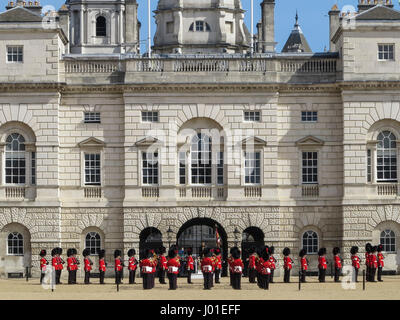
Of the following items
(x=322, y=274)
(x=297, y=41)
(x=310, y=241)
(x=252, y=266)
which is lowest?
(x=322, y=274)

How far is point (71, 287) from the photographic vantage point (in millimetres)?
53906

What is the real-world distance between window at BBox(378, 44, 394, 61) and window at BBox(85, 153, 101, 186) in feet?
42.3

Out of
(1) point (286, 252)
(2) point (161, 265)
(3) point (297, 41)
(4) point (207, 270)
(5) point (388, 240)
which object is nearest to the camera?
(4) point (207, 270)

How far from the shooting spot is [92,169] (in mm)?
61750

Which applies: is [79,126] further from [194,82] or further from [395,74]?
[395,74]

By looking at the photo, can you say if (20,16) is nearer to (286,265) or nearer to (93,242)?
(93,242)

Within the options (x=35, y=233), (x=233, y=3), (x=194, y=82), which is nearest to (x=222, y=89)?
(x=194, y=82)

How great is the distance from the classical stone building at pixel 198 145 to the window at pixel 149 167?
4cm

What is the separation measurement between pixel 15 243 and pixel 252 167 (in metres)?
10.6

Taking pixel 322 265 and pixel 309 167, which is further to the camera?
pixel 309 167

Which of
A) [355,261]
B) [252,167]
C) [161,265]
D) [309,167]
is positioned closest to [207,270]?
[161,265]

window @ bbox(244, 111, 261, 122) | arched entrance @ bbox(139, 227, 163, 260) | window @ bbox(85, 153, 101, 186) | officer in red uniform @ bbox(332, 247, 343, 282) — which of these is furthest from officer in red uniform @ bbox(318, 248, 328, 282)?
window @ bbox(85, 153, 101, 186)

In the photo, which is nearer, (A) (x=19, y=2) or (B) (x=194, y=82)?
(B) (x=194, y=82)

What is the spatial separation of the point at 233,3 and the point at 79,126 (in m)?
21.7
